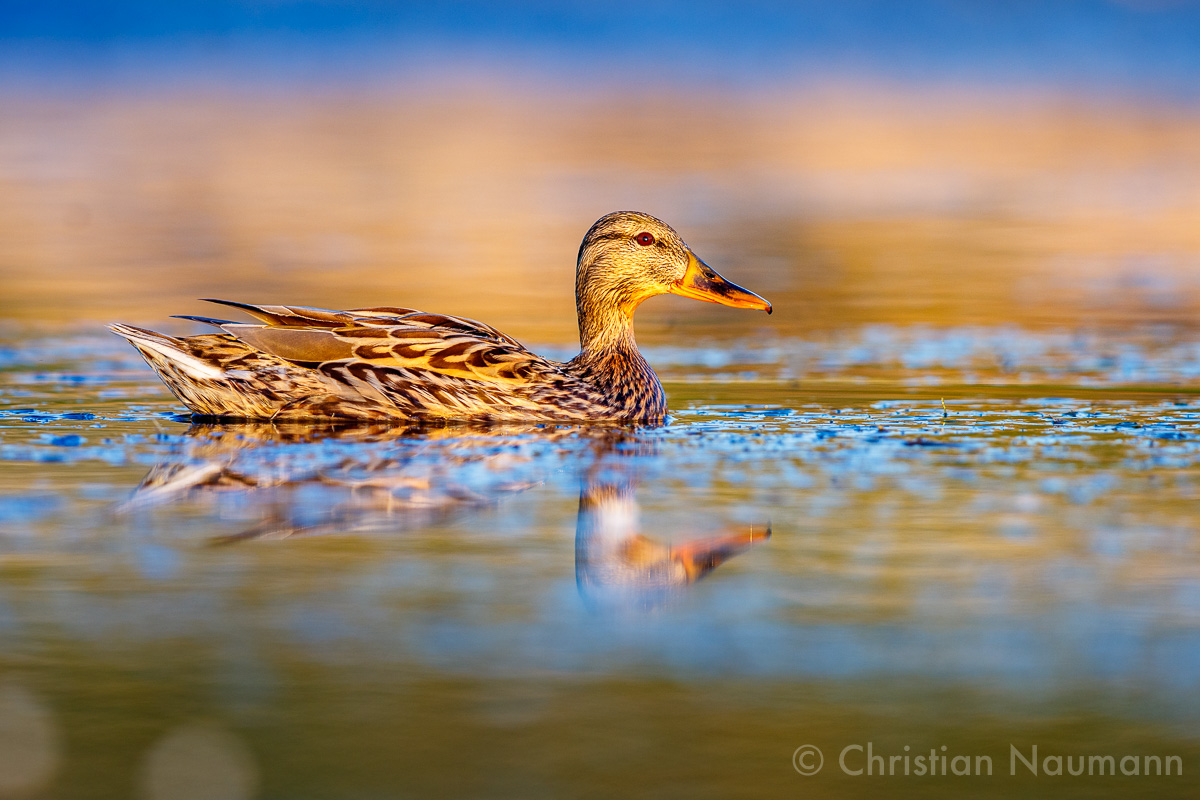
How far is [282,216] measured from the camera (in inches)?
819

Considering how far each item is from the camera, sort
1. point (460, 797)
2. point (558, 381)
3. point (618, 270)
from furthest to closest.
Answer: point (618, 270), point (558, 381), point (460, 797)

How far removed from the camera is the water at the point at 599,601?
4137mm

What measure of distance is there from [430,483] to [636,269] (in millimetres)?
2925

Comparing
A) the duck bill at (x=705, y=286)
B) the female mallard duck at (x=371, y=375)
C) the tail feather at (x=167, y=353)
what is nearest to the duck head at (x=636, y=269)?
the duck bill at (x=705, y=286)

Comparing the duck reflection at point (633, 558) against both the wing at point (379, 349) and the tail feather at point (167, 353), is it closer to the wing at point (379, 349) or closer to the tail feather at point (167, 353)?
the wing at point (379, 349)

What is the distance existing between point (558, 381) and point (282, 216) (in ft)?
41.6

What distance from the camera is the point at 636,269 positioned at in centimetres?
963

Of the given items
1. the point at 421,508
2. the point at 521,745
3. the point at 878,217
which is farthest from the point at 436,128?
the point at 521,745

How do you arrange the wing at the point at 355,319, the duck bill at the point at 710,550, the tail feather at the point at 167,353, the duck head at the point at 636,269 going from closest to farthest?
1. the duck bill at the point at 710,550
2. the tail feather at the point at 167,353
3. the wing at the point at 355,319
4. the duck head at the point at 636,269

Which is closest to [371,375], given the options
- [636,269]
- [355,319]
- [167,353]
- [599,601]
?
[355,319]

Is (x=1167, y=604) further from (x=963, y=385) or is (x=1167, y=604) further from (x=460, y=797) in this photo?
(x=963, y=385)

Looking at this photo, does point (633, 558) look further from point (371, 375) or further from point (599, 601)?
point (371, 375)

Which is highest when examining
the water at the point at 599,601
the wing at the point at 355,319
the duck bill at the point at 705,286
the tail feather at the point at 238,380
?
the duck bill at the point at 705,286

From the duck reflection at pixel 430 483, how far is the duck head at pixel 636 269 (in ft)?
3.99
